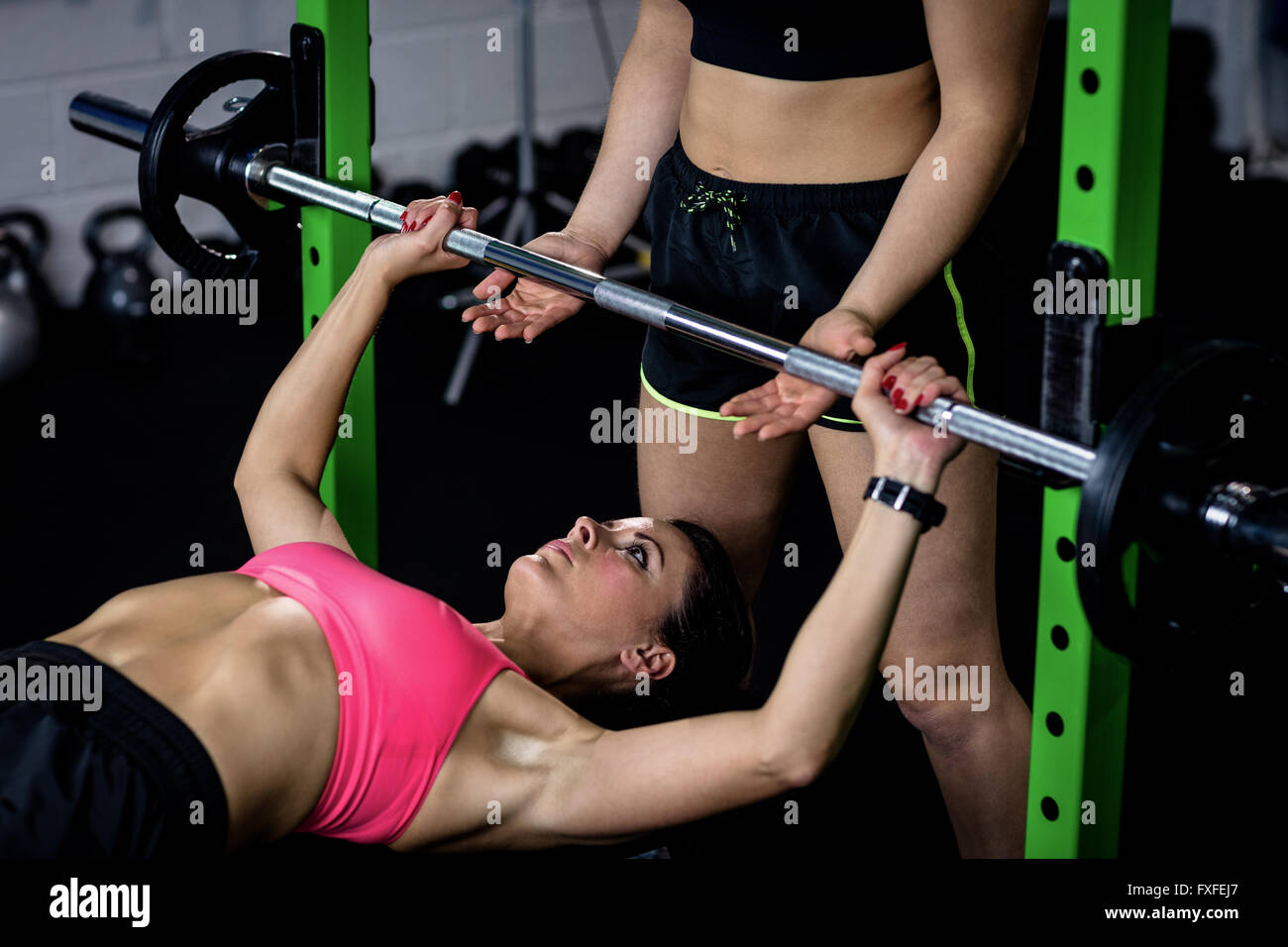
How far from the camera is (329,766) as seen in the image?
5.00ft

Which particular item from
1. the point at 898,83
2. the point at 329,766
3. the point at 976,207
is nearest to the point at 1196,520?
the point at 976,207

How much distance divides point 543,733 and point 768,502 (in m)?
0.45

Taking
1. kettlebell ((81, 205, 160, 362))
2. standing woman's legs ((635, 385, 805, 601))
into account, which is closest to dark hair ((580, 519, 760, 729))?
standing woman's legs ((635, 385, 805, 601))

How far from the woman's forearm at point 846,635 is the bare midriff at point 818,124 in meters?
0.46

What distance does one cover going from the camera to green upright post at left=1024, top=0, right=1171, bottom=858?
50.8 inches

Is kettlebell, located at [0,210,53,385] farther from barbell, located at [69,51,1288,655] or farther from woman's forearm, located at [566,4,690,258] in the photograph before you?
barbell, located at [69,51,1288,655]

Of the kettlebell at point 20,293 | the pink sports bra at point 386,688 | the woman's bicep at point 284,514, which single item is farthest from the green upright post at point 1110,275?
the kettlebell at point 20,293

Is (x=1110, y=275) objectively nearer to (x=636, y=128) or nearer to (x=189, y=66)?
(x=636, y=128)

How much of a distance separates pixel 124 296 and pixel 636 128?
2473 mm

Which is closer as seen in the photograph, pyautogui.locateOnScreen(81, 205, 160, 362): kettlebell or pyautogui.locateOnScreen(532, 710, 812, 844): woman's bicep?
pyautogui.locateOnScreen(532, 710, 812, 844): woman's bicep

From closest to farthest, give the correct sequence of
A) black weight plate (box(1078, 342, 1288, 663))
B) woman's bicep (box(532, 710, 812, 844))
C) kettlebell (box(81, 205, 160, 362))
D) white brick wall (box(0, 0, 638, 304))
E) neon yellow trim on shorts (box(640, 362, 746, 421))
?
black weight plate (box(1078, 342, 1288, 663)) → woman's bicep (box(532, 710, 812, 844)) → neon yellow trim on shorts (box(640, 362, 746, 421)) → kettlebell (box(81, 205, 160, 362)) → white brick wall (box(0, 0, 638, 304))

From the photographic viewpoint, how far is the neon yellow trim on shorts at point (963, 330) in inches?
65.2

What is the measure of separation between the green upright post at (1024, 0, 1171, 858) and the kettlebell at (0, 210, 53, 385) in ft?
10.0

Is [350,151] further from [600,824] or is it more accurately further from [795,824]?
[795,824]
